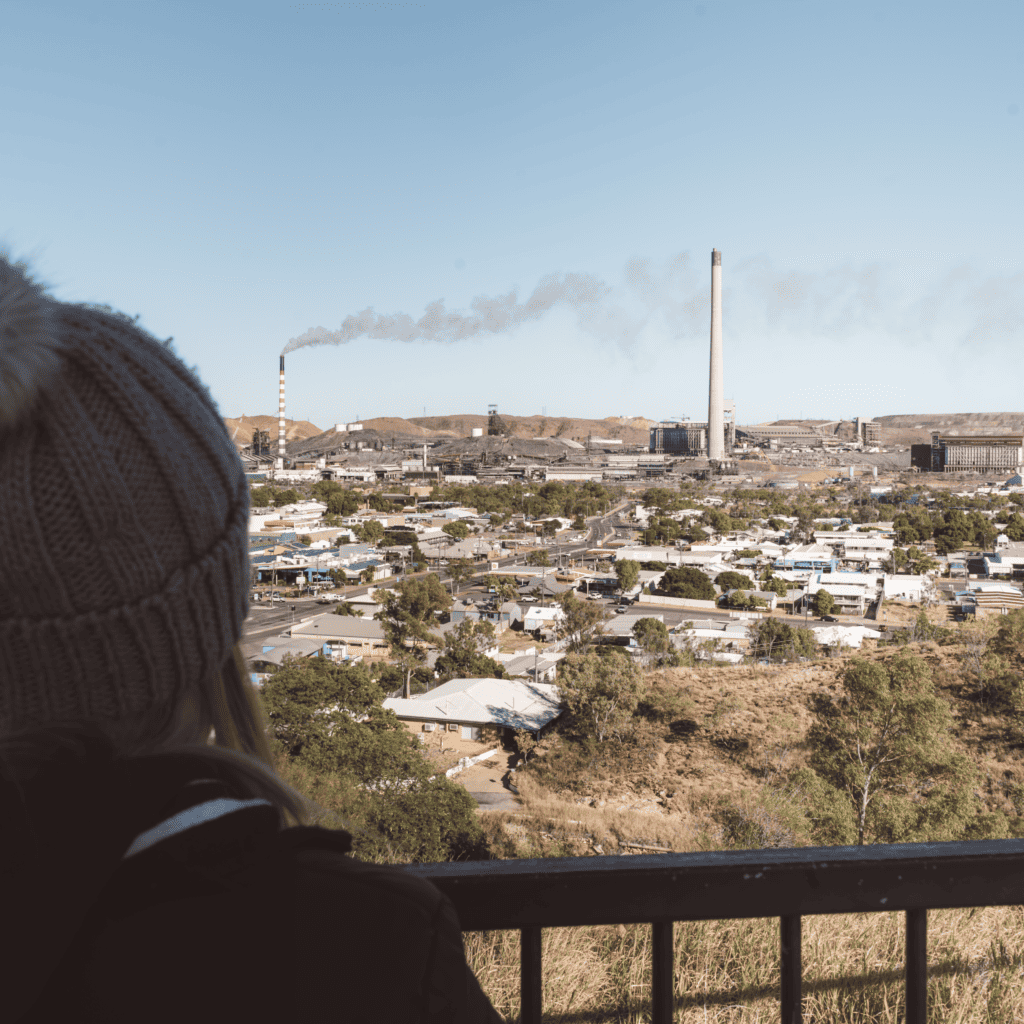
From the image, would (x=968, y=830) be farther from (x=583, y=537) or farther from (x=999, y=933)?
(x=583, y=537)

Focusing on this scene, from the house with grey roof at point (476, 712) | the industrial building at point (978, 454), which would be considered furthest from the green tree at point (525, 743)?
the industrial building at point (978, 454)

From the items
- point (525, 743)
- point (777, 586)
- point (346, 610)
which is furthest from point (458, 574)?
point (525, 743)

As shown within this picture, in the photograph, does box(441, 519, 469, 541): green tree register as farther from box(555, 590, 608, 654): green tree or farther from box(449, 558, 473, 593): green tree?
box(555, 590, 608, 654): green tree

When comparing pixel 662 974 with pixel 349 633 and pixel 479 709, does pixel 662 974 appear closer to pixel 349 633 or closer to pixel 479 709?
pixel 479 709

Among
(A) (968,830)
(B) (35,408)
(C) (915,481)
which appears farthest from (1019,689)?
(C) (915,481)

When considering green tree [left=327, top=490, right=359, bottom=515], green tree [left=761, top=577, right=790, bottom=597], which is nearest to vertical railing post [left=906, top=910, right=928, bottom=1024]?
green tree [left=761, top=577, right=790, bottom=597]

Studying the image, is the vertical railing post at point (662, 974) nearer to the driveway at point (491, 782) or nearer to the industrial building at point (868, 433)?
the driveway at point (491, 782)
